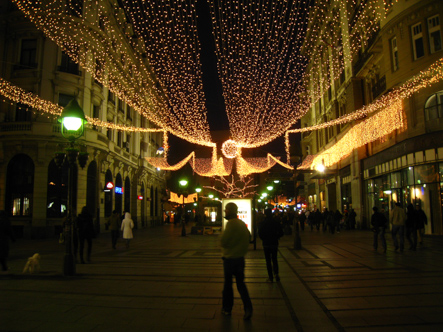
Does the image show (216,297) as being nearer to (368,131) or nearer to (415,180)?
(415,180)

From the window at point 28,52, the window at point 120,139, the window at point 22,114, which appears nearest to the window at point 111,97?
the window at point 120,139

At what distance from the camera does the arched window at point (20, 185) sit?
82.5 feet

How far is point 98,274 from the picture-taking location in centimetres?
964

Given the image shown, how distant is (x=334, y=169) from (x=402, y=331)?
107 feet

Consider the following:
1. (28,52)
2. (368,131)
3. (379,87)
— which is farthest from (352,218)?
(28,52)

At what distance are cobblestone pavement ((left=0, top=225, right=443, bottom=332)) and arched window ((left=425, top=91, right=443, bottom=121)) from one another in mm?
10367

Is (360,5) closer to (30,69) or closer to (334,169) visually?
(334,169)

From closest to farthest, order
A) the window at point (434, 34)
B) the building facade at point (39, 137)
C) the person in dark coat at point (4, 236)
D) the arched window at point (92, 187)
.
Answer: the person in dark coat at point (4, 236)
the window at point (434, 34)
the building facade at point (39, 137)
the arched window at point (92, 187)

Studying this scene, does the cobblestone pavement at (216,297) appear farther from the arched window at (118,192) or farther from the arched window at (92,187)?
the arched window at (118,192)

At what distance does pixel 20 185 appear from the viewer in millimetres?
25219

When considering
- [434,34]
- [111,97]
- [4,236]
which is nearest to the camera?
[4,236]

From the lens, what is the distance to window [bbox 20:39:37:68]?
26141 mm

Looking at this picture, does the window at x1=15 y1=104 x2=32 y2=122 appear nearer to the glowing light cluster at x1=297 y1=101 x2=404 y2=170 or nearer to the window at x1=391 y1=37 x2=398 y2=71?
the glowing light cluster at x1=297 y1=101 x2=404 y2=170

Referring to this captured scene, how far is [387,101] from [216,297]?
19.5m
